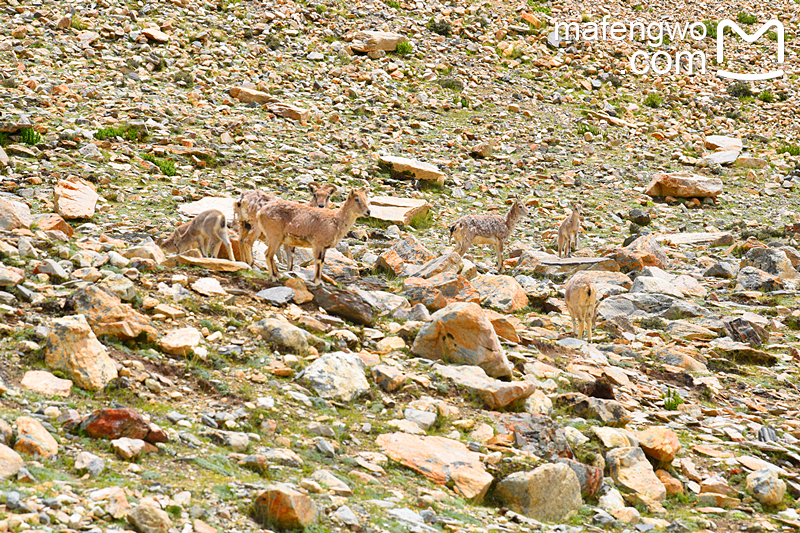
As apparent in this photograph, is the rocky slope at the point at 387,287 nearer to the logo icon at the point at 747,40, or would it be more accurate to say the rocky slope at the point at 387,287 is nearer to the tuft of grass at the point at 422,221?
the tuft of grass at the point at 422,221

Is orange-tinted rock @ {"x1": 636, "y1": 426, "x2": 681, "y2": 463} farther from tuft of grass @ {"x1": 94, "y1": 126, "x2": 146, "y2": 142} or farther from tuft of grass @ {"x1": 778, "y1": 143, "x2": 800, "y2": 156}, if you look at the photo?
tuft of grass @ {"x1": 778, "y1": 143, "x2": 800, "y2": 156}

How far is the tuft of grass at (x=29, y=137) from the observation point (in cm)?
1596

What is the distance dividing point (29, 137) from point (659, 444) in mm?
15014

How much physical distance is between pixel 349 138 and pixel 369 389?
574 inches

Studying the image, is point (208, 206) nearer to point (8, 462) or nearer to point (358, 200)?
point (358, 200)

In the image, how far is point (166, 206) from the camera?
49.3 ft

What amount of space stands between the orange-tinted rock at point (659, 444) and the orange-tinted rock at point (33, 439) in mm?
5843

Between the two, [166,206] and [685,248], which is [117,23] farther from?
[685,248]

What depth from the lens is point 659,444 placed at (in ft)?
24.9

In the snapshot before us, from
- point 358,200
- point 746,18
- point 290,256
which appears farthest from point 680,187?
point 746,18

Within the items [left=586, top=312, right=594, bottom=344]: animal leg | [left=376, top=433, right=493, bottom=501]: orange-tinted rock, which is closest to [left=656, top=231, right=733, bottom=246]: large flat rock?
[left=586, top=312, right=594, bottom=344]: animal leg

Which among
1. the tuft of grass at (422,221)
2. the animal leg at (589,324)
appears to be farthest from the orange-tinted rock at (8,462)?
the tuft of grass at (422,221)

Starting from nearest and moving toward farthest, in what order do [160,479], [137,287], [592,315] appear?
[160,479]
[137,287]
[592,315]

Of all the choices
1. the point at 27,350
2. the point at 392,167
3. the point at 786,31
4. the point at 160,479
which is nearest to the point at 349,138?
the point at 392,167
